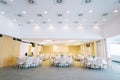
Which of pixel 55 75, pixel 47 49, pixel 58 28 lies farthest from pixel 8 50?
pixel 47 49

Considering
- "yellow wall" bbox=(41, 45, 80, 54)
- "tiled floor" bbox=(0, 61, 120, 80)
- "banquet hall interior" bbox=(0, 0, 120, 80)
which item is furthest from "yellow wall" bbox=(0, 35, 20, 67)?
"yellow wall" bbox=(41, 45, 80, 54)

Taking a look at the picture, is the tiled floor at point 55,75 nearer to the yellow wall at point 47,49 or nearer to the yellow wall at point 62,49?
the yellow wall at point 62,49

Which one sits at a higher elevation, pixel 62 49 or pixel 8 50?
pixel 62 49

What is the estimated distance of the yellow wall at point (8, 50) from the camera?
859 centimetres

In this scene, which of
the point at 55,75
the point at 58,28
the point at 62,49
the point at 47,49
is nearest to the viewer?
the point at 55,75

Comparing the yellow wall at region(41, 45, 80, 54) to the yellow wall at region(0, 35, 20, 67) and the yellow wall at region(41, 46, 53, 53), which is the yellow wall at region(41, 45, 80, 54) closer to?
the yellow wall at region(41, 46, 53, 53)

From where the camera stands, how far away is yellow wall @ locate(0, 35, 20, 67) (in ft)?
28.2

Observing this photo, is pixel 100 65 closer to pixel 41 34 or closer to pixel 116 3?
pixel 116 3

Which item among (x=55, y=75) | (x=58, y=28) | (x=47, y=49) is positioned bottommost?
(x=55, y=75)

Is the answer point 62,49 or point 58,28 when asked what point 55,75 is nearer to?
point 58,28

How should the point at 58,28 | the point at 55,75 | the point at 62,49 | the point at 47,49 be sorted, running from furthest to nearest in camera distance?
1. the point at 47,49
2. the point at 62,49
3. the point at 58,28
4. the point at 55,75

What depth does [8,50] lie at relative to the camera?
372 inches

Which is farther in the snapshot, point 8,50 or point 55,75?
point 8,50

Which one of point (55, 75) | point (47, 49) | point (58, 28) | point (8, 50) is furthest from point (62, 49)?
point (55, 75)
